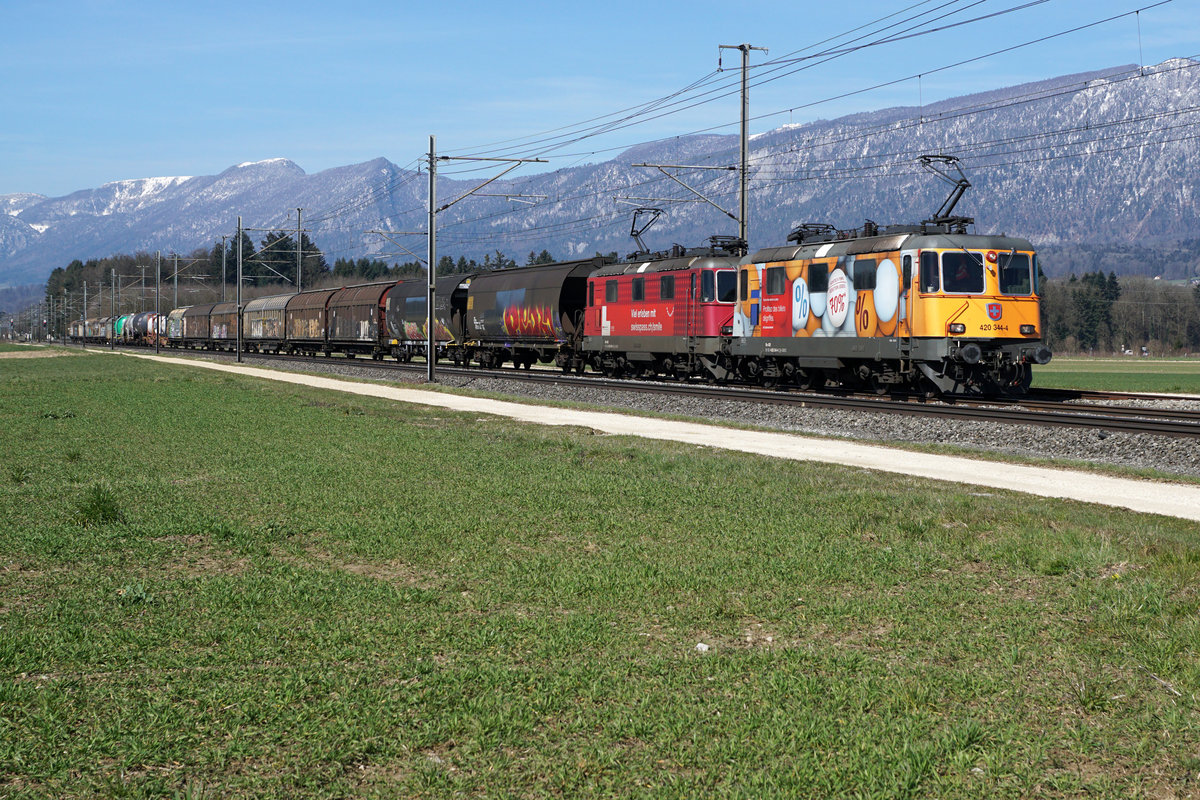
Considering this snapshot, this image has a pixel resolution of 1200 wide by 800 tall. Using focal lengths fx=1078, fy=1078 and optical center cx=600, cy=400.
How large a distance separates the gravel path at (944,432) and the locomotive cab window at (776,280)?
488 centimetres

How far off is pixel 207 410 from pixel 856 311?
53.8 feet

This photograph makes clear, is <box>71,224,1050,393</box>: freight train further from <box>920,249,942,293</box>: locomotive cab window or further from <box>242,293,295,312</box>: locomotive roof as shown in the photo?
<box>242,293,295,312</box>: locomotive roof

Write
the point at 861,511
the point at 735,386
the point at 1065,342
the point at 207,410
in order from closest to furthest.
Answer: the point at 861,511
the point at 207,410
the point at 735,386
the point at 1065,342

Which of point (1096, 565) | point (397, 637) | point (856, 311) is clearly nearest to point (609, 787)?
point (397, 637)

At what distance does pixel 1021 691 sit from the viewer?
238 inches

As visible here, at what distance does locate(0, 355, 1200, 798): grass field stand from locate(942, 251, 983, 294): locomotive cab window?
46.9 feet

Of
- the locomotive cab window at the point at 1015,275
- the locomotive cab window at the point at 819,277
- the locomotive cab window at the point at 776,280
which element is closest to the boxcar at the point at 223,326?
the locomotive cab window at the point at 776,280

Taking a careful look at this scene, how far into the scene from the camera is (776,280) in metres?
32.1

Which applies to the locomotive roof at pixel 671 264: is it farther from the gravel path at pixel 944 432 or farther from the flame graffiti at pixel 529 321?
the gravel path at pixel 944 432

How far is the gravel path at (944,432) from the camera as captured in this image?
59.7 ft

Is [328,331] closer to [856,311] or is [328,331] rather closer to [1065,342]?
[856,311]

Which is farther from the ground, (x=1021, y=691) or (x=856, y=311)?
(x=856, y=311)

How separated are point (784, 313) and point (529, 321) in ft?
53.0

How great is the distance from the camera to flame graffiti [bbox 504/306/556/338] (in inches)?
1731
